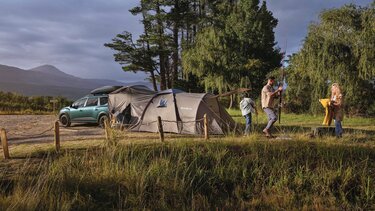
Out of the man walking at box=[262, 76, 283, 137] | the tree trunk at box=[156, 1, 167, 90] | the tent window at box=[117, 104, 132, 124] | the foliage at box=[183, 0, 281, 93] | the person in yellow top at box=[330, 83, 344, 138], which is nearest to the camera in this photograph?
the man walking at box=[262, 76, 283, 137]

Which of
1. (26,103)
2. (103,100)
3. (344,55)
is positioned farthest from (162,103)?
(26,103)

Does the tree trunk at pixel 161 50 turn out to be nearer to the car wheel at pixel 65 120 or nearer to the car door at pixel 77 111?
the car door at pixel 77 111

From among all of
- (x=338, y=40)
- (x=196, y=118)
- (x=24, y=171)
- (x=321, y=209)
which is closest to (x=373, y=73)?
(x=338, y=40)

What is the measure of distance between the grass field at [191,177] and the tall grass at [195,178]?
20mm

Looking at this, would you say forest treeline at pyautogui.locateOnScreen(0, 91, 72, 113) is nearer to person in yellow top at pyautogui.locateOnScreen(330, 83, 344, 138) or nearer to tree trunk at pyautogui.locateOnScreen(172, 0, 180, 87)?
tree trunk at pyautogui.locateOnScreen(172, 0, 180, 87)

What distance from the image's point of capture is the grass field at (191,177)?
718cm

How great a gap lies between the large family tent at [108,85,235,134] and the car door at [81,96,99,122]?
1372 mm

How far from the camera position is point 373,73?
1995cm

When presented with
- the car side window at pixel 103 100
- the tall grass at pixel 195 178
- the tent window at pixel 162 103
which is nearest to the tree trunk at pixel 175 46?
the car side window at pixel 103 100

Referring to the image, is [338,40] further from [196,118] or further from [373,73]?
[196,118]

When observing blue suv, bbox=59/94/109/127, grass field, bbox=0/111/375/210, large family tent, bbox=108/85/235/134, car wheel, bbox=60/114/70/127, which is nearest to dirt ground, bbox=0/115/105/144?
blue suv, bbox=59/94/109/127

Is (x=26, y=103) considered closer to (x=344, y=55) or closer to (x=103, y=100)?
(x=103, y=100)

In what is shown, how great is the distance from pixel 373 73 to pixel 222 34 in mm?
14029

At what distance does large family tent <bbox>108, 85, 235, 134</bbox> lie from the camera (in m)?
14.7
